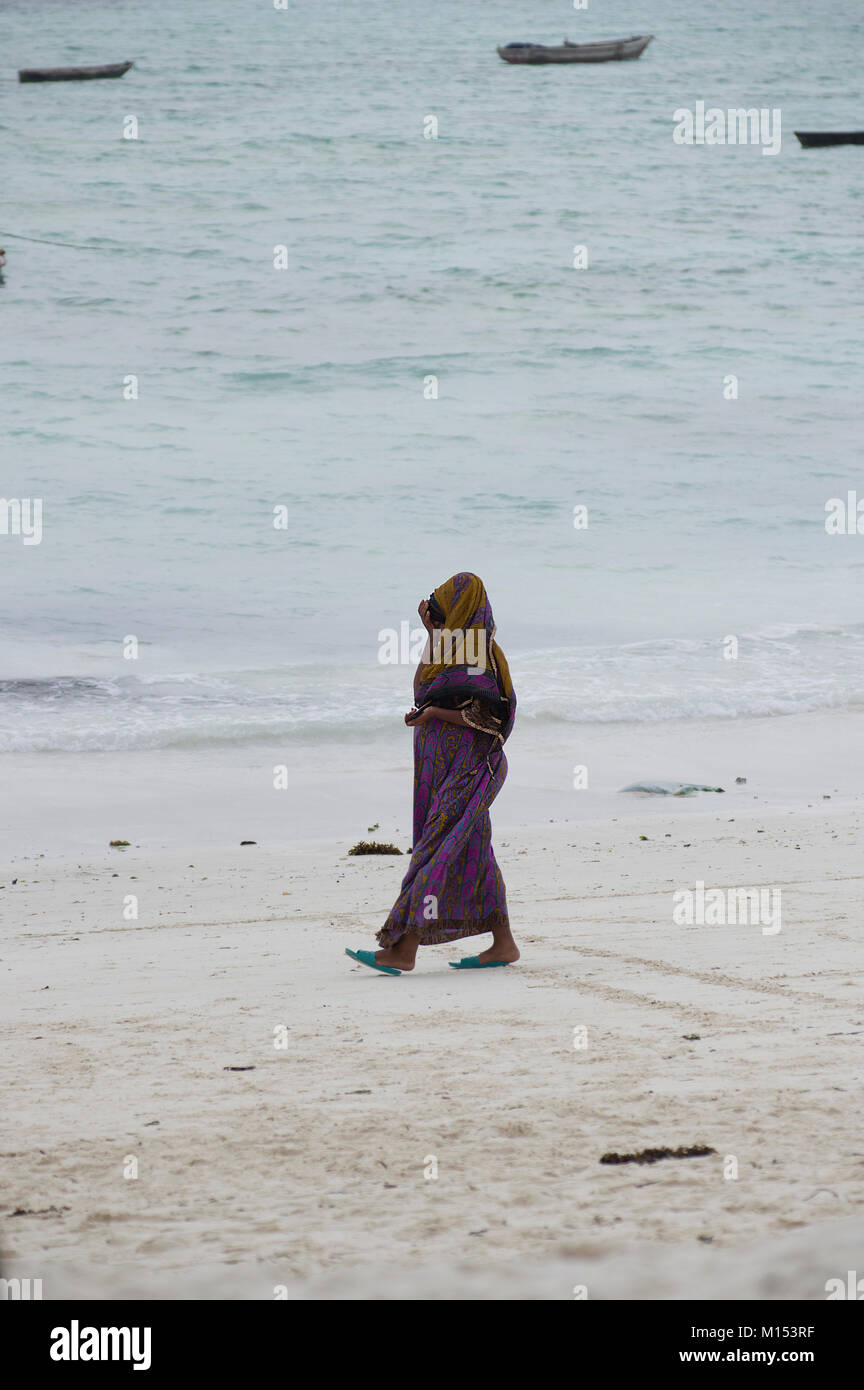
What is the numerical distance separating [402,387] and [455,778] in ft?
77.0

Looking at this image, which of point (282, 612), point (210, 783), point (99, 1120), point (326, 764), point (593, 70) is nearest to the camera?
point (99, 1120)

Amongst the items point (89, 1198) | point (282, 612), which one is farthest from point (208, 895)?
point (282, 612)

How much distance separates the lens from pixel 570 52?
5569cm

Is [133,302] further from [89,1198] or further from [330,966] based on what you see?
[89,1198]

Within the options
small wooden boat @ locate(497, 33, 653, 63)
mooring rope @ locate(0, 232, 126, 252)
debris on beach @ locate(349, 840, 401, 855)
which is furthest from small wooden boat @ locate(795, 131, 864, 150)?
debris on beach @ locate(349, 840, 401, 855)

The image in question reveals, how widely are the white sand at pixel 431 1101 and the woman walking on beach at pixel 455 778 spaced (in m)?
0.21

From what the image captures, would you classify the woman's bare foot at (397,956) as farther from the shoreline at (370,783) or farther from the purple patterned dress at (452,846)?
the shoreline at (370,783)

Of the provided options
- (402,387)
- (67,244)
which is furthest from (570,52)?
(402,387)

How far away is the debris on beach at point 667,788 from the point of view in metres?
9.76

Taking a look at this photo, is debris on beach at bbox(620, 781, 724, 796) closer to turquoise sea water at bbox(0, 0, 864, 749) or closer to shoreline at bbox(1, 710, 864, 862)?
shoreline at bbox(1, 710, 864, 862)

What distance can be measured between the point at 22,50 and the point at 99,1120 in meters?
63.5

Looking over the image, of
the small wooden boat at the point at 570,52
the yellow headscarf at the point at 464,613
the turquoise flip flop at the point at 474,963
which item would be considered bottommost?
the turquoise flip flop at the point at 474,963

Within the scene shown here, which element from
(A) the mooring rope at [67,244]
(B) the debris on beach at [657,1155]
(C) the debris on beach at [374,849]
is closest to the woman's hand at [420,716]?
(B) the debris on beach at [657,1155]
